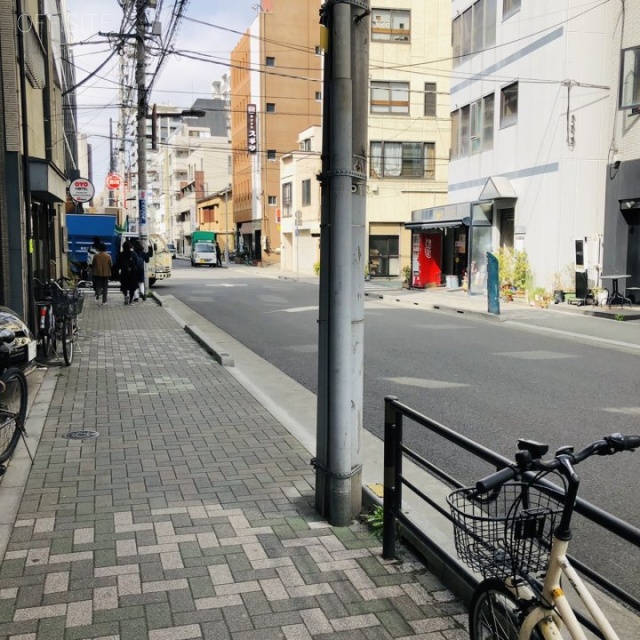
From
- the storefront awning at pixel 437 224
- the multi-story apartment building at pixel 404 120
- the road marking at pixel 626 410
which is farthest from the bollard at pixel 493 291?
the multi-story apartment building at pixel 404 120

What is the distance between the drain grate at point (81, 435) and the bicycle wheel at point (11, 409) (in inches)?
34.2

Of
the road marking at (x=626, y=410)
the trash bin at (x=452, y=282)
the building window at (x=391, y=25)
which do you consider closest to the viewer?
the road marking at (x=626, y=410)

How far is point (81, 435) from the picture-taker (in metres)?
6.64

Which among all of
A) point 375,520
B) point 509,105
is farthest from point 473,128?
point 375,520

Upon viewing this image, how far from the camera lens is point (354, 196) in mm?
4383

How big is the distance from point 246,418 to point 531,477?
5206mm

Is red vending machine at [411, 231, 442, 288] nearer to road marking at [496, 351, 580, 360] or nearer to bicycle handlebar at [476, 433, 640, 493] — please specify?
road marking at [496, 351, 580, 360]

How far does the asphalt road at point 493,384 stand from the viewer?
19.2 ft

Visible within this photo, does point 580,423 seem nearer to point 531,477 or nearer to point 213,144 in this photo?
point 531,477

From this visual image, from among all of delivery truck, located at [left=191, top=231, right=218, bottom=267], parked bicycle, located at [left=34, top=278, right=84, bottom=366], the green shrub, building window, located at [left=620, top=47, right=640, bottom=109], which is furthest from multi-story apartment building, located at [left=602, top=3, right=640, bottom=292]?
delivery truck, located at [left=191, top=231, right=218, bottom=267]

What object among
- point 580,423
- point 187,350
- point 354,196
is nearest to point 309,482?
point 354,196

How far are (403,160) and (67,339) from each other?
33148mm

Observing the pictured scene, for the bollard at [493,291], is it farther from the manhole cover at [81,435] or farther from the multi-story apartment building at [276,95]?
the multi-story apartment building at [276,95]

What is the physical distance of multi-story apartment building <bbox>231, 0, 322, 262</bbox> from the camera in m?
64.1
